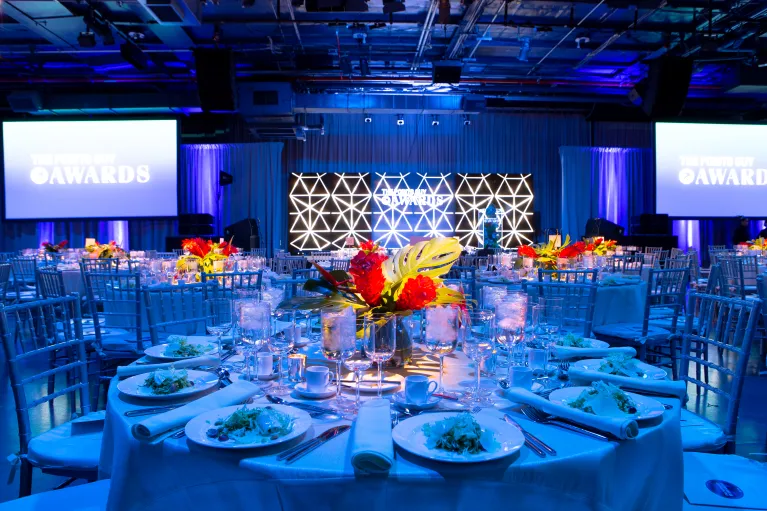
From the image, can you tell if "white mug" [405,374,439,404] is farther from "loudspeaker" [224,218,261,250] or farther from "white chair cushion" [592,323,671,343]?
"loudspeaker" [224,218,261,250]

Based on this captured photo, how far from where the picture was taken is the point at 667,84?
8.84 m

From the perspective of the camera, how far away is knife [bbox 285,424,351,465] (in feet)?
3.59

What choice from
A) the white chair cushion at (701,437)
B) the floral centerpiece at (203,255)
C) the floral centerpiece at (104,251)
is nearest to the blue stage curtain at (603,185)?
the floral centerpiece at (104,251)

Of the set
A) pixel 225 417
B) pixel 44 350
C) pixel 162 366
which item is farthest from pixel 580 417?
pixel 44 350

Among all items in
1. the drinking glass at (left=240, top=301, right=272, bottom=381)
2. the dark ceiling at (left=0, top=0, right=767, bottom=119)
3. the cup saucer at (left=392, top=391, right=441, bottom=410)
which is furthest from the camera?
the dark ceiling at (left=0, top=0, right=767, bottom=119)

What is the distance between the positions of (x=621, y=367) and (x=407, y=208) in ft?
39.3

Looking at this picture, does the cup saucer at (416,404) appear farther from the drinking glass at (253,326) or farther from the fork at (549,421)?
the drinking glass at (253,326)

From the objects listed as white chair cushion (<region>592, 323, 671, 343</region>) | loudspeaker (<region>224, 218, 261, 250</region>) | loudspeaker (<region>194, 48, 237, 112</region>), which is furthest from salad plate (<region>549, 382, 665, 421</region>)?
loudspeaker (<region>224, 218, 261, 250</region>)

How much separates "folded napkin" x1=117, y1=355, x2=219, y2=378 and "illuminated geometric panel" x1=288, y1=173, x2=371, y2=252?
11.6 metres

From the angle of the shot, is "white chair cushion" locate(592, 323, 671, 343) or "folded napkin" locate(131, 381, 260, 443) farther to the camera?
"white chair cushion" locate(592, 323, 671, 343)

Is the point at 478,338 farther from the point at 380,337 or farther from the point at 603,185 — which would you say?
the point at 603,185

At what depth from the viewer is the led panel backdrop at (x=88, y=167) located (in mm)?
11172

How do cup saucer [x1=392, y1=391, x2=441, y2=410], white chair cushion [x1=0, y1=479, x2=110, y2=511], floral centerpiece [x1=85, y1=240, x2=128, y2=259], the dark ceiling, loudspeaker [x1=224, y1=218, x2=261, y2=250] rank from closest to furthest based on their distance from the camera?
cup saucer [x1=392, y1=391, x2=441, y2=410] → white chair cushion [x1=0, y1=479, x2=110, y2=511] → floral centerpiece [x1=85, y1=240, x2=128, y2=259] → the dark ceiling → loudspeaker [x1=224, y1=218, x2=261, y2=250]

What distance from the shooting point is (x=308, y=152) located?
13.7m
